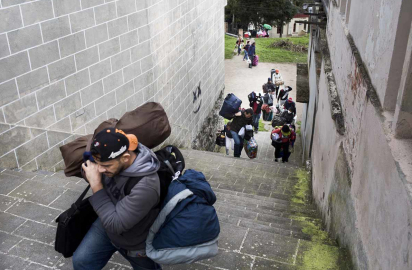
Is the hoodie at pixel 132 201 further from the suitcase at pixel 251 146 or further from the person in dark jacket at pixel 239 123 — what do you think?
the suitcase at pixel 251 146

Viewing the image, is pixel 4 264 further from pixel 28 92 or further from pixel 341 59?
pixel 341 59

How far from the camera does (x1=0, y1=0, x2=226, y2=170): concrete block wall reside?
4863mm

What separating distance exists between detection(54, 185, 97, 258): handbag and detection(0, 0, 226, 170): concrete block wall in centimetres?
252

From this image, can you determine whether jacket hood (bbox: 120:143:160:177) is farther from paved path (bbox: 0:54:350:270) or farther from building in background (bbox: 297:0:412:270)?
building in background (bbox: 297:0:412:270)

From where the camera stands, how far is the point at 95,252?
2801mm

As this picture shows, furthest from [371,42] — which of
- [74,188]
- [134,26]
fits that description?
[134,26]

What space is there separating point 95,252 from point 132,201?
64cm

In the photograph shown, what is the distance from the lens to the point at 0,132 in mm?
4750

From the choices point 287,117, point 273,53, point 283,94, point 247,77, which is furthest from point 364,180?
point 273,53

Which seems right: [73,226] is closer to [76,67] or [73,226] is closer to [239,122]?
[76,67]

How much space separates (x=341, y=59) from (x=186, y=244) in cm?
411

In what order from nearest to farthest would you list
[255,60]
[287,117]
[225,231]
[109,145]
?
1. [109,145]
2. [225,231]
3. [287,117]
4. [255,60]

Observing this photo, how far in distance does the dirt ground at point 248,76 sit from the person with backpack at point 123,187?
13.6 metres

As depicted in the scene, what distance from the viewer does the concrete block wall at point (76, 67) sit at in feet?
16.0
